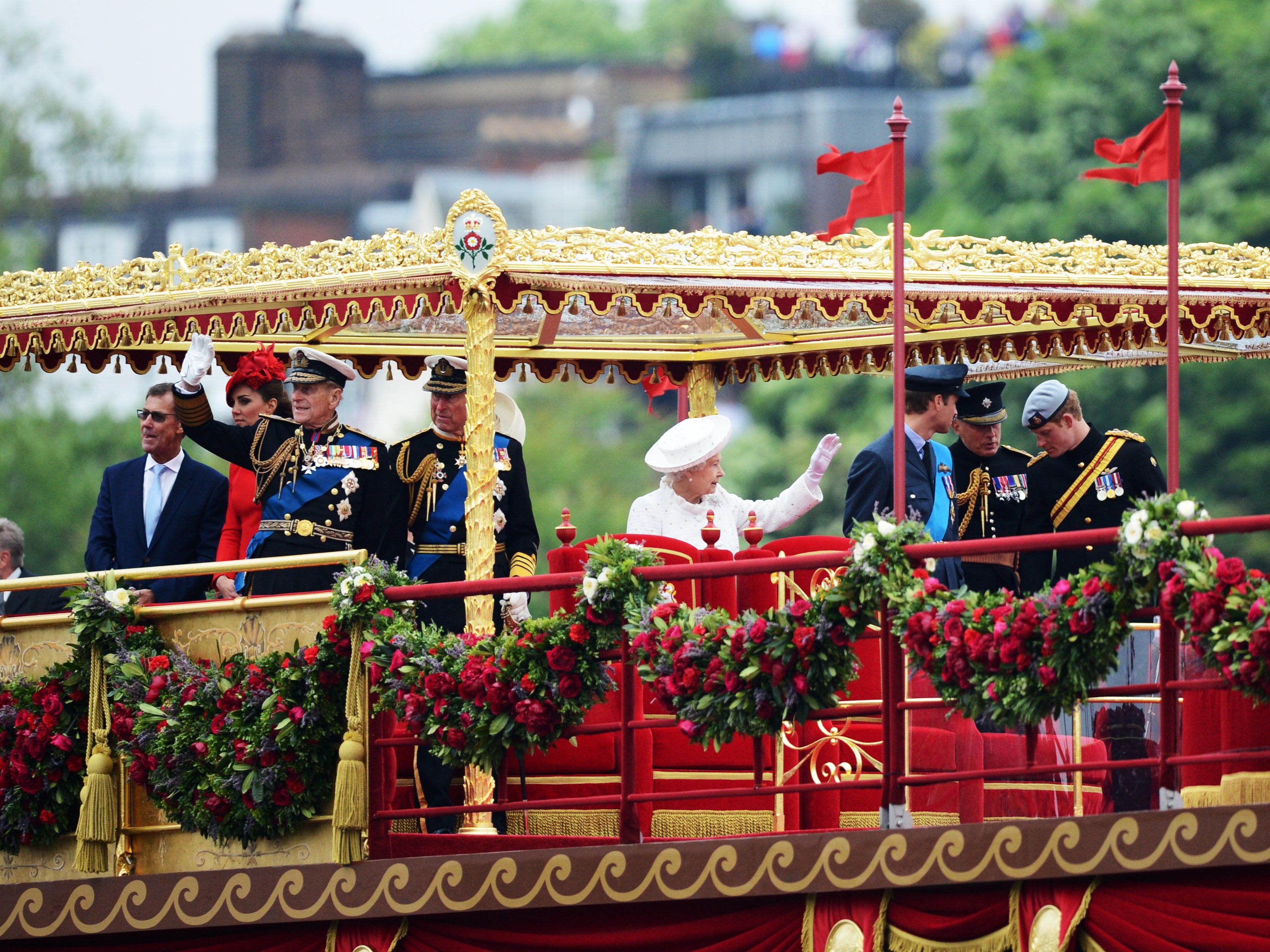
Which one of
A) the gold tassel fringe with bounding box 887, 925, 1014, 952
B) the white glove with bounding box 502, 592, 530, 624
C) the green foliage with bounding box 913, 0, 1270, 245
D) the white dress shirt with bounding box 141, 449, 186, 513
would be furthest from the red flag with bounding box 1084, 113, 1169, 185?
the green foliage with bounding box 913, 0, 1270, 245

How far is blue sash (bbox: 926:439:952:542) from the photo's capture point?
1175cm

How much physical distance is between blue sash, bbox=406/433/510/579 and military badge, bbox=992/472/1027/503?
254 centimetres

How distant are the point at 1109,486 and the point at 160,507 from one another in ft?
15.0

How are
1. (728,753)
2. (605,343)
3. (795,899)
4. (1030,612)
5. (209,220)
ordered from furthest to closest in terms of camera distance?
(209,220)
(605,343)
(728,753)
(795,899)
(1030,612)

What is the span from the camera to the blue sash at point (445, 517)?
11.8m

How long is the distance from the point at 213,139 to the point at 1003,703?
64785 millimetres

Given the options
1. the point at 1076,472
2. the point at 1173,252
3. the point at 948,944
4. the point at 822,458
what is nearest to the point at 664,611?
the point at 948,944

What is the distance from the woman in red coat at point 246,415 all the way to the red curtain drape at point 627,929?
243 centimetres

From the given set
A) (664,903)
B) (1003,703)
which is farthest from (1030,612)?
(664,903)

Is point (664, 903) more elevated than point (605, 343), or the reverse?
point (605, 343)

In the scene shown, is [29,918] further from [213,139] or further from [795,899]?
[213,139]

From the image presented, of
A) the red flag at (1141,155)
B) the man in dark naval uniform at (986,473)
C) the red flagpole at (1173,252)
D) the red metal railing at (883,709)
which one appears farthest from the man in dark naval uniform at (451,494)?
the red flagpole at (1173,252)

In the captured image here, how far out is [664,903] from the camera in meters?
9.97

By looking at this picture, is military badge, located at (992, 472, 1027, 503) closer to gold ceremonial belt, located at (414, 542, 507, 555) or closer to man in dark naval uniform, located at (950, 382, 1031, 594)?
man in dark naval uniform, located at (950, 382, 1031, 594)
